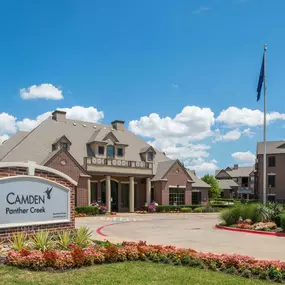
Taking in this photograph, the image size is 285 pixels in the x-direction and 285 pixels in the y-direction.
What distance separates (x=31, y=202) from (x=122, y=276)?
503 cm

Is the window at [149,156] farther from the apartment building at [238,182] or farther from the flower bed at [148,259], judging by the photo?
the apartment building at [238,182]

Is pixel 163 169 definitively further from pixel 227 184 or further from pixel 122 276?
pixel 227 184

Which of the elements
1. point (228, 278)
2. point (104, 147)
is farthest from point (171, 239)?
point (104, 147)

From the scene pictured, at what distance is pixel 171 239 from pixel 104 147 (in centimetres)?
2486

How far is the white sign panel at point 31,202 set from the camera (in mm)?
11352

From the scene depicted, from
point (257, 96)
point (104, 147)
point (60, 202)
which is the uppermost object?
point (257, 96)

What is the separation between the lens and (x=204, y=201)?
4984 centimetres

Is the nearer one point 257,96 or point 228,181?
point 257,96

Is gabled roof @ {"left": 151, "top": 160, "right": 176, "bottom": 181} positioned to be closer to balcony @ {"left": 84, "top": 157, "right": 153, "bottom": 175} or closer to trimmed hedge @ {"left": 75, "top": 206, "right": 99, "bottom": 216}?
balcony @ {"left": 84, "top": 157, "right": 153, "bottom": 175}

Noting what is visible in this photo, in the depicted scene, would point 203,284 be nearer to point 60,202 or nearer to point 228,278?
point 228,278

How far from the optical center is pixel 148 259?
10.4 m

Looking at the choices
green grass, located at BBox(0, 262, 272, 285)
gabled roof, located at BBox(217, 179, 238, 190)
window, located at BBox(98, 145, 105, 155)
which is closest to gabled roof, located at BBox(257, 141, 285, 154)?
window, located at BBox(98, 145, 105, 155)

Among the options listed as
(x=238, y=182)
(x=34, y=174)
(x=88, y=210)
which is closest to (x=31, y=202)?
(x=34, y=174)

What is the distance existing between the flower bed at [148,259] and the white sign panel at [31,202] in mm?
2330
